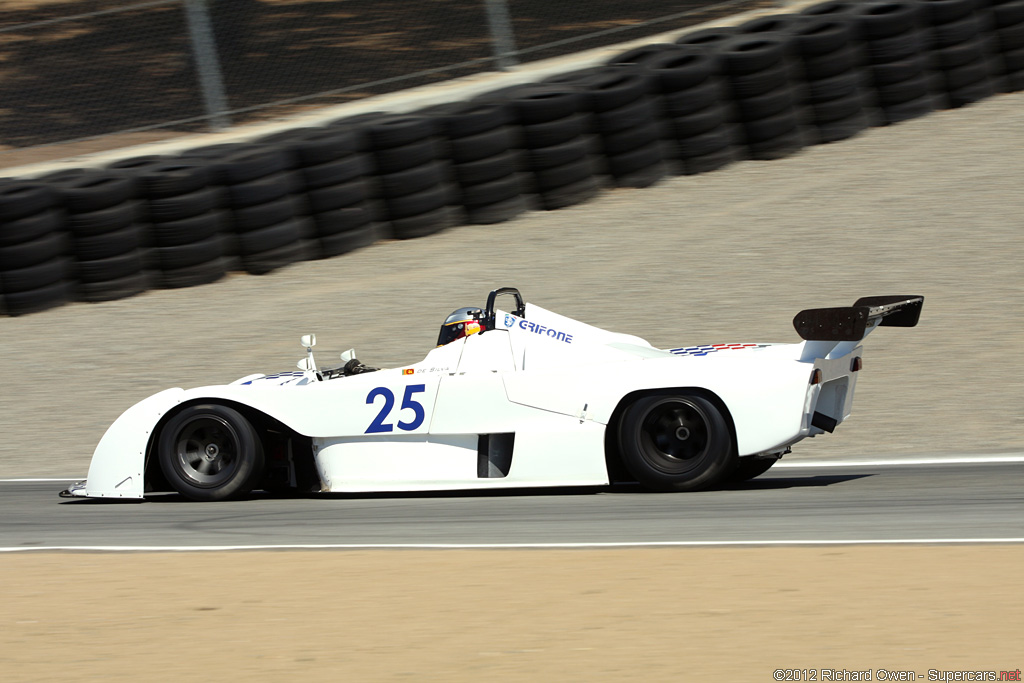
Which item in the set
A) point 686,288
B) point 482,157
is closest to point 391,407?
point 686,288

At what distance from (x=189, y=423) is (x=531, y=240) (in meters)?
6.18

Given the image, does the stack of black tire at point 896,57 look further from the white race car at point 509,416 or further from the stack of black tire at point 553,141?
the white race car at point 509,416

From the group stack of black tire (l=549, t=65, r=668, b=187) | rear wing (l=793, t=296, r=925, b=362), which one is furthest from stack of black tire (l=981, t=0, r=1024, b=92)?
rear wing (l=793, t=296, r=925, b=362)

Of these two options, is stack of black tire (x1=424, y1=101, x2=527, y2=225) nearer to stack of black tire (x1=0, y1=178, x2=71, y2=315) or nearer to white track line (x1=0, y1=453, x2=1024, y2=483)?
stack of black tire (x1=0, y1=178, x2=71, y2=315)

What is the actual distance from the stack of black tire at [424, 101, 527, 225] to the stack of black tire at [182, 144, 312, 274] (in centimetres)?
167

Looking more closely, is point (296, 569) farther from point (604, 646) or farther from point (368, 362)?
point (368, 362)

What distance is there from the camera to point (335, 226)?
13078mm

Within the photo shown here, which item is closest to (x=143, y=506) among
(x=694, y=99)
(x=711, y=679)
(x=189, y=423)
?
(x=189, y=423)

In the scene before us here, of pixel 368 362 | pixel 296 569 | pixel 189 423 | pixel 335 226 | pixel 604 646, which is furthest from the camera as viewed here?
pixel 335 226

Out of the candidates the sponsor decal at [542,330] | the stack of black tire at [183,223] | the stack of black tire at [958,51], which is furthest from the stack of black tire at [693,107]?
the sponsor decal at [542,330]

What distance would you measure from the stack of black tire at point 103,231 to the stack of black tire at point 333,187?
5.40 ft

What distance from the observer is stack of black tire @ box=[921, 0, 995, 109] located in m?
14.2

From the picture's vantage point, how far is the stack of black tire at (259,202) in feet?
40.8

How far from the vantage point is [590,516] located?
6.81 meters
